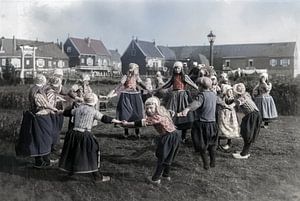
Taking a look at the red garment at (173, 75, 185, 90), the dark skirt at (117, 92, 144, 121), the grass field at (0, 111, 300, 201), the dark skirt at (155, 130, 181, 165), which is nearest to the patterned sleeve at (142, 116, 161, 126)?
the dark skirt at (155, 130, 181, 165)

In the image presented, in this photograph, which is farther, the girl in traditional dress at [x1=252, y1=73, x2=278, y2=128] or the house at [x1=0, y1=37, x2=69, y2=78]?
the girl in traditional dress at [x1=252, y1=73, x2=278, y2=128]

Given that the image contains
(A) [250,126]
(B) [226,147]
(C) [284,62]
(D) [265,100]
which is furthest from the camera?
(D) [265,100]

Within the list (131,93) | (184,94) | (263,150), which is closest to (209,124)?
(184,94)

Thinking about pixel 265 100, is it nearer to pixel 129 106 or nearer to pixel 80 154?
pixel 129 106

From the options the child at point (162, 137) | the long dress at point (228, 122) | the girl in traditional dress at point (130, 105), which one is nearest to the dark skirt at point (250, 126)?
the long dress at point (228, 122)

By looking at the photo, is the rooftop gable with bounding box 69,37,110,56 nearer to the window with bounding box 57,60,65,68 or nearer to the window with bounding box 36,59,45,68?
the window with bounding box 57,60,65,68

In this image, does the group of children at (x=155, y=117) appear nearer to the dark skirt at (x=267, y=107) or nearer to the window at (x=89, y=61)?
the dark skirt at (x=267, y=107)

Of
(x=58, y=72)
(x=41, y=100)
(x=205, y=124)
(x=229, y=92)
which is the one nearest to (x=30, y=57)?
(x=58, y=72)
